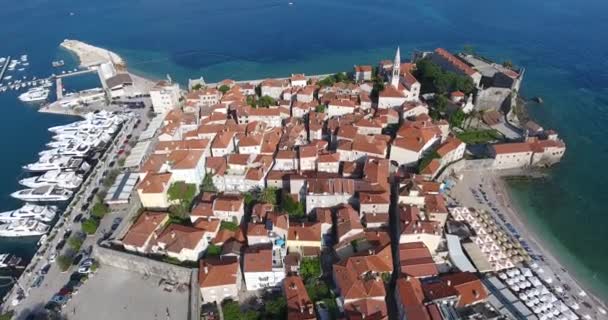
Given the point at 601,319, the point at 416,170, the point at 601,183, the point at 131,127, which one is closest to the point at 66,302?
the point at 131,127

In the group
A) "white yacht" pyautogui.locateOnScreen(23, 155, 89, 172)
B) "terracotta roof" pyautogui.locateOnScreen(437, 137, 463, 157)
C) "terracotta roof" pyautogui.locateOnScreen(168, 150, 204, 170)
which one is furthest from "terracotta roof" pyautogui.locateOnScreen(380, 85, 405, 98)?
"white yacht" pyautogui.locateOnScreen(23, 155, 89, 172)

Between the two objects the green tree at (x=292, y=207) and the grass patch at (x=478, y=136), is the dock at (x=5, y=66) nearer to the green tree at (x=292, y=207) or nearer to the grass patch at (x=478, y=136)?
the green tree at (x=292, y=207)

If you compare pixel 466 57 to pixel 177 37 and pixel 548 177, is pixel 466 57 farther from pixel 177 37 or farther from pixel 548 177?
pixel 177 37

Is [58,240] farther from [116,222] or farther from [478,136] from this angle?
[478,136]

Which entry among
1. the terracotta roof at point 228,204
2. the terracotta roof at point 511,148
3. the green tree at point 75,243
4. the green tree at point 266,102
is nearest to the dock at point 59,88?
the green tree at point 266,102

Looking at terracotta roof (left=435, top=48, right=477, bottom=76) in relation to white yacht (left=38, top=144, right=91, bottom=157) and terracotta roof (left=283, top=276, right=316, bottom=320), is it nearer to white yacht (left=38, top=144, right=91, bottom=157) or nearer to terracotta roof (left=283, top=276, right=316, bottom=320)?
terracotta roof (left=283, top=276, right=316, bottom=320)

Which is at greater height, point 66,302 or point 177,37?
point 177,37

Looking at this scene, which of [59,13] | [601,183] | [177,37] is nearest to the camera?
[601,183]
